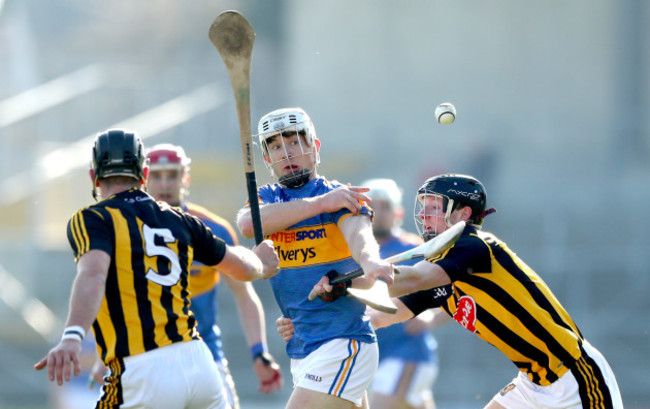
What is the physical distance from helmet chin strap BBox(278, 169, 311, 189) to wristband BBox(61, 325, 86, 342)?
1385 mm

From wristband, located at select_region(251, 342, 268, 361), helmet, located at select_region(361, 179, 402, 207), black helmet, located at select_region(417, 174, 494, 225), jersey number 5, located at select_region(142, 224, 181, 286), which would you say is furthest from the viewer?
helmet, located at select_region(361, 179, 402, 207)

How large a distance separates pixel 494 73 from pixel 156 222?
1385 centimetres

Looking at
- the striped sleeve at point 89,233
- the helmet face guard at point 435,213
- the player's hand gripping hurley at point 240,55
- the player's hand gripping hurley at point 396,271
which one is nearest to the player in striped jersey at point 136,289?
the striped sleeve at point 89,233

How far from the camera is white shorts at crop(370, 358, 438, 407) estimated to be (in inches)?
269

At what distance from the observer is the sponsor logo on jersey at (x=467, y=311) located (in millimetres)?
4184

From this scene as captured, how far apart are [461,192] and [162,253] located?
154 centimetres

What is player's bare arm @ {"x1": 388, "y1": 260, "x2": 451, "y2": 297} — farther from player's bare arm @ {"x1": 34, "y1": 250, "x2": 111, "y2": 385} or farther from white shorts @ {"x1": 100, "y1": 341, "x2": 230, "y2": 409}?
player's bare arm @ {"x1": 34, "y1": 250, "x2": 111, "y2": 385}

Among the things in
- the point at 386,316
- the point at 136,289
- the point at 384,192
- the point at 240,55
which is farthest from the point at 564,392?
the point at 384,192

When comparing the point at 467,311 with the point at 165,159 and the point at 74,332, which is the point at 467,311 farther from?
the point at 165,159

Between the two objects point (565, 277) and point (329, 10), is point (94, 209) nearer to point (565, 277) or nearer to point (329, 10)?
point (565, 277)

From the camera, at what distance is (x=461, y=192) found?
14.1 feet

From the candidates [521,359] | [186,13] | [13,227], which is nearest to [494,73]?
[186,13]

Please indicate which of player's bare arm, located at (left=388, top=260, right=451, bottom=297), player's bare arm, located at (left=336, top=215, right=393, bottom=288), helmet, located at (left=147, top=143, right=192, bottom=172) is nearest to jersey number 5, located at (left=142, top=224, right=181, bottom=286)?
player's bare arm, located at (left=336, top=215, right=393, bottom=288)

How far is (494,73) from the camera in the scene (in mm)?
16594
